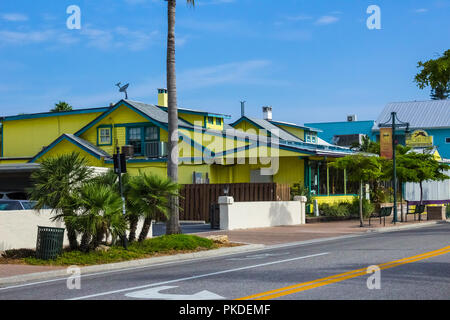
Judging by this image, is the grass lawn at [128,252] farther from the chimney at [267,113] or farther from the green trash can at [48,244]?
the chimney at [267,113]

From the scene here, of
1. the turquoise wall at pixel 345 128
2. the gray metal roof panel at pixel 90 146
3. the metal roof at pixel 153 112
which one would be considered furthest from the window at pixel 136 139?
the turquoise wall at pixel 345 128

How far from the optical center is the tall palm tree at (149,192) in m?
17.0

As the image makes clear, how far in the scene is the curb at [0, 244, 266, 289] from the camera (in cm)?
1307

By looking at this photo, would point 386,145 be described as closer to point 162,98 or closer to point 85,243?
point 162,98

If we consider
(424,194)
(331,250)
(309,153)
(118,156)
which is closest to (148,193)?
(118,156)

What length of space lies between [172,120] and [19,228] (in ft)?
18.6

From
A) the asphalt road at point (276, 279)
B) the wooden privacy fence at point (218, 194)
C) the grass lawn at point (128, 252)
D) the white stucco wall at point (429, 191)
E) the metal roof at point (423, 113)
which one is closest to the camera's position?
the asphalt road at point (276, 279)

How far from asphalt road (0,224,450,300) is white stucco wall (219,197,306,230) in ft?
32.4

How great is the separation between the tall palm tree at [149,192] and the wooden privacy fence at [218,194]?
14490mm

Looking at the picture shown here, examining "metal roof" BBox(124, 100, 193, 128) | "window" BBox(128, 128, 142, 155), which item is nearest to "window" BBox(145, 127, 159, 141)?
"window" BBox(128, 128, 142, 155)

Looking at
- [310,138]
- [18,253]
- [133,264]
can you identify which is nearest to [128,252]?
[133,264]

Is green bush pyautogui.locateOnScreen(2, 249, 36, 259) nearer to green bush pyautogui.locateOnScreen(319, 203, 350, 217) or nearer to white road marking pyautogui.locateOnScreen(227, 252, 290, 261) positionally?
white road marking pyautogui.locateOnScreen(227, 252, 290, 261)

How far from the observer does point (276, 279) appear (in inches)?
459
